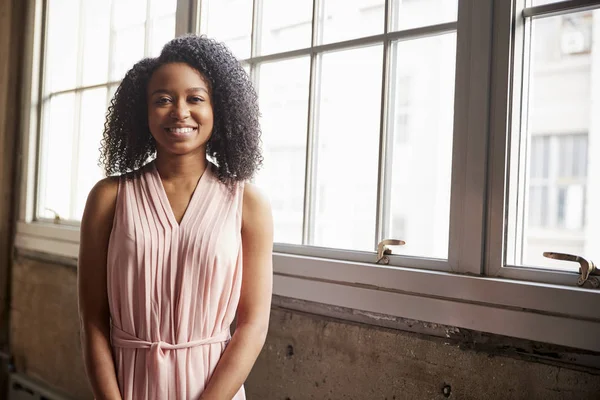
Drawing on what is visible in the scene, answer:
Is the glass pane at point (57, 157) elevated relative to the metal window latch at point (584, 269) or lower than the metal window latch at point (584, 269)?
elevated

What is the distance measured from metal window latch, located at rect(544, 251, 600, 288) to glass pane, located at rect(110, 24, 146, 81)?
2.04m

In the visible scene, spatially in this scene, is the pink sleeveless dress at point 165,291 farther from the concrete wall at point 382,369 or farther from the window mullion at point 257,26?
the window mullion at point 257,26

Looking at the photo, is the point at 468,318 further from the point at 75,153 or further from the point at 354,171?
the point at 75,153

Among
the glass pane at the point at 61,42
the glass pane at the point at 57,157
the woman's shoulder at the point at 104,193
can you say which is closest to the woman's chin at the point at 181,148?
the woman's shoulder at the point at 104,193

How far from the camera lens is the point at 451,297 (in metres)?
1.45

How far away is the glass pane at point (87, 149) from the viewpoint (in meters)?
3.01

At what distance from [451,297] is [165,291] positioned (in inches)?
26.8

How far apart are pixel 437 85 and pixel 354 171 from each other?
36cm

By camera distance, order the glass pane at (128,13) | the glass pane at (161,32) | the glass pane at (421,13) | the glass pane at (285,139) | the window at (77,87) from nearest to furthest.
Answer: the glass pane at (421,13)
the glass pane at (285,139)
the glass pane at (161,32)
the glass pane at (128,13)
the window at (77,87)

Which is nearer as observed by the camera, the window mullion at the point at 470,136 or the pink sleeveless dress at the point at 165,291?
the pink sleeveless dress at the point at 165,291

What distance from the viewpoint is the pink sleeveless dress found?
1.23m

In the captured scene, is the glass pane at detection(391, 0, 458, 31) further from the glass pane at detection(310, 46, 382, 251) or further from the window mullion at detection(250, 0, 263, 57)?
the window mullion at detection(250, 0, 263, 57)

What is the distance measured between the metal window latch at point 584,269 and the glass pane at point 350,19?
2.75 feet

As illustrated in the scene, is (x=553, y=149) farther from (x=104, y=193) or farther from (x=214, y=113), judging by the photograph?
(x=104, y=193)
